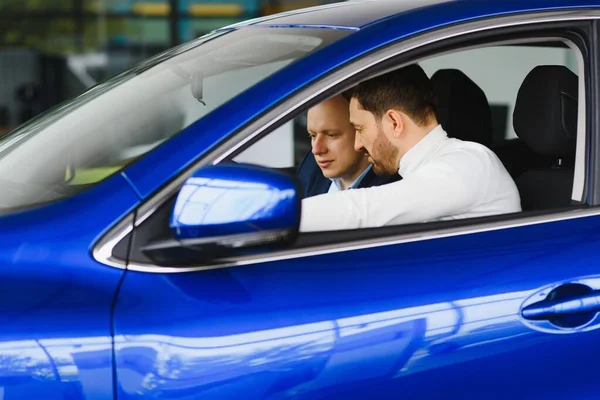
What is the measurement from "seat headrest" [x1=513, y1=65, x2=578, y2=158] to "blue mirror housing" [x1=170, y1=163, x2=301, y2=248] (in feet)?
3.36

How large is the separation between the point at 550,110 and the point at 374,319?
97 cm

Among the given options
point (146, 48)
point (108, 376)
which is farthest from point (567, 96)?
point (146, 48)

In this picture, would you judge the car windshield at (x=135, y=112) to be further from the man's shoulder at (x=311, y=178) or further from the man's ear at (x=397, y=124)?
the man's shoulder at (x=311, y=178)

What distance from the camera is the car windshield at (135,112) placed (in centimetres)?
210

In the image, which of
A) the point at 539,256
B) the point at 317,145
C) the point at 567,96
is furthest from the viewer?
the point at 317,145

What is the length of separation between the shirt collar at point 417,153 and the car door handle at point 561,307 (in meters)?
0.63

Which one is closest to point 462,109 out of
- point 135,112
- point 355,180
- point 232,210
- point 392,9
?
point 355,180

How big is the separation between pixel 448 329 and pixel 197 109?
68cm

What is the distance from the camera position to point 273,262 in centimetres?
195

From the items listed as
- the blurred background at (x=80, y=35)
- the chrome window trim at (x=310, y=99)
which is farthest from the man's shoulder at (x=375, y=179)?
the blurred background at (x=80, y=35)

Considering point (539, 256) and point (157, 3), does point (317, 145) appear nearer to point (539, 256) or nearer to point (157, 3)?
point (539, 256)

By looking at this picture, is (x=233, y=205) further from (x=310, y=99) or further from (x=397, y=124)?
(x=397, y=124)

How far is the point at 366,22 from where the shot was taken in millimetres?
2211

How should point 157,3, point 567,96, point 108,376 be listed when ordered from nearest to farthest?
point 108,376, point 567,96, point 157,3
